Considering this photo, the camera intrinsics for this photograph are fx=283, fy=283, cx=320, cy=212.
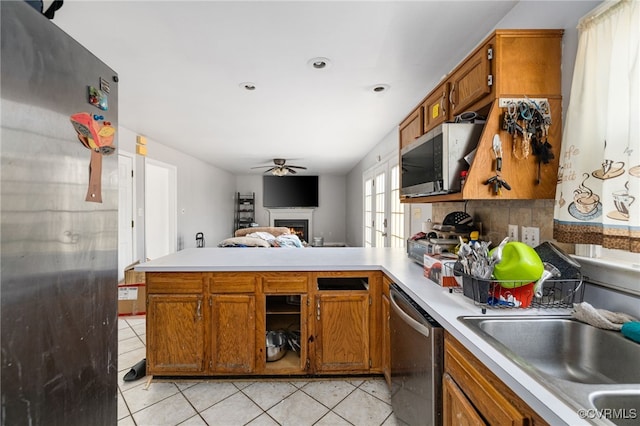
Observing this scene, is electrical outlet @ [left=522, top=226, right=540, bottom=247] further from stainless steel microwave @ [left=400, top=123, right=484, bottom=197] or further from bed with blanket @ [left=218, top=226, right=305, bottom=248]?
bed with blanket @ [left=218, top=226, right=305, bottom=248]

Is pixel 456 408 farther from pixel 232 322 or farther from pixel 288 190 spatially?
pixel 288 190

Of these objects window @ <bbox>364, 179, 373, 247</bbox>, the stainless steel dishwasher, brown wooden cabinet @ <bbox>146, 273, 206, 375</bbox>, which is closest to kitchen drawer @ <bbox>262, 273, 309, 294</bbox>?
brown wooden cabinet @ <bbox>146, 273, 206, 375</bbox>

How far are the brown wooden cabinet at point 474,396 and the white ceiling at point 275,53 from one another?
1.67 meters

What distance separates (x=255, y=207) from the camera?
9.03 meters

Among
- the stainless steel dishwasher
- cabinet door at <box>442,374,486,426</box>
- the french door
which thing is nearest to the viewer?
cabinet door at <box>442,374,486,426</box>

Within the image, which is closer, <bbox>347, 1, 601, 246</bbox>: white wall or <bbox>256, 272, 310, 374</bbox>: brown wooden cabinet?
<bbox>347, 1, 601, 246</bbox>: white wall

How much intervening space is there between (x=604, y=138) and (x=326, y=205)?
317 inches

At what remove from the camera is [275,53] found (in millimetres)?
1930

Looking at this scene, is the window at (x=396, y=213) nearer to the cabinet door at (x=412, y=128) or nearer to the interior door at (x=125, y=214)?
the cabinet door at (x=412, y=128)

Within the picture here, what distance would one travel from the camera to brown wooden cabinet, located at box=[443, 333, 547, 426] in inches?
27.8

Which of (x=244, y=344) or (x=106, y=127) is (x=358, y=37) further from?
(x=244, y=344)

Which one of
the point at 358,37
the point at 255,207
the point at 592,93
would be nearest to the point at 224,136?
the point at 358,37

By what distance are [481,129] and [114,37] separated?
2.22 m

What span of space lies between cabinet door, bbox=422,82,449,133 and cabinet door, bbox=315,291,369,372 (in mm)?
1264
